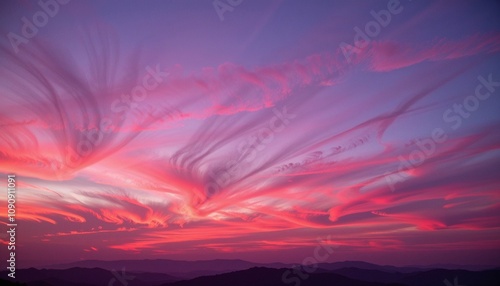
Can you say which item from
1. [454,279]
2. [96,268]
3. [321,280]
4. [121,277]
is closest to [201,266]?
[121,277]

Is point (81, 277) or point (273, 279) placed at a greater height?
point (81, 277)

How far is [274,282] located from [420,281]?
5773 millimetres

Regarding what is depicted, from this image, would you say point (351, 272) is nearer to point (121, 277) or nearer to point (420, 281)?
point (420, 281)

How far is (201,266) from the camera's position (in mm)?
12773

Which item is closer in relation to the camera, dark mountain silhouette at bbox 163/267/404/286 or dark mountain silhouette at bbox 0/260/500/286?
dark mountain silhouette at bbox 0/260/500/286

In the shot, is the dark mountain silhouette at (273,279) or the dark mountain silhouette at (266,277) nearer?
the dark mountain silhouette at (266,277)

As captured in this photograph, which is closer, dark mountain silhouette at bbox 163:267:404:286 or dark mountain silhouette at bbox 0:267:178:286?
dark mountain silhouette at bbox 0:267:178:286

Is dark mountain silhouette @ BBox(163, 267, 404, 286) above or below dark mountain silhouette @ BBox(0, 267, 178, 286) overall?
below

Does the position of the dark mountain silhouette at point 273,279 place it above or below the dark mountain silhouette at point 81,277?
below

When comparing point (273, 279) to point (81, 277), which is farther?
point (273, 279)

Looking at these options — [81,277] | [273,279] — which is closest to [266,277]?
[273,279]

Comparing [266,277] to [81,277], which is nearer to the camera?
[81,277]

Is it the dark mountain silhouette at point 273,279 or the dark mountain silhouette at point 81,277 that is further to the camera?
the dark mountain silhouette at point 273,279

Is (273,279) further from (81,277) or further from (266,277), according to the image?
(81,277)
